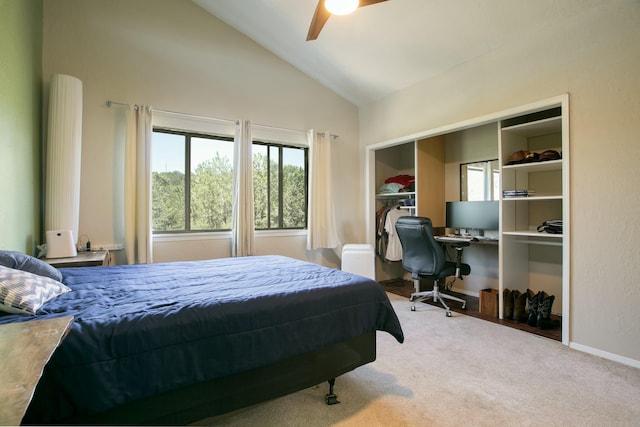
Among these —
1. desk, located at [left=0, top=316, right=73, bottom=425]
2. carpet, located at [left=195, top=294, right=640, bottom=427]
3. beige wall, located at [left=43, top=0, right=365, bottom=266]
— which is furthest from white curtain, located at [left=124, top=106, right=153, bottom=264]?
desk, located at [left=0, top=316, right=73, bottom=425]

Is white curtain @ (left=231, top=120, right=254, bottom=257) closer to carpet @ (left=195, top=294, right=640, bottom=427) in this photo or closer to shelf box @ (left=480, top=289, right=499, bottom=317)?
carpet @ (left=195, top=294, right=640, bottom=427)

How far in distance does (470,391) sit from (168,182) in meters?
3.54

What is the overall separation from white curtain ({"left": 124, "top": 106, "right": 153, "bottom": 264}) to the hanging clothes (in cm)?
311

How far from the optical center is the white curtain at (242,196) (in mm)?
3783

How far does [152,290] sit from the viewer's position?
1745mm

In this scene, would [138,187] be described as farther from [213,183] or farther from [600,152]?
[600,152]

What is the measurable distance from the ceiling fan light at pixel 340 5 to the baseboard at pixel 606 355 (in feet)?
10.2

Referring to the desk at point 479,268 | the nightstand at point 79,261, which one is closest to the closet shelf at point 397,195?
the desk at point 479,268

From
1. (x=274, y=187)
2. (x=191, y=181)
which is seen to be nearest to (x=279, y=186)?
(x=274, y=187)

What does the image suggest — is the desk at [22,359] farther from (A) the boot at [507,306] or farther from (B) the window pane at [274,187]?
(A) the boot at [507,306]

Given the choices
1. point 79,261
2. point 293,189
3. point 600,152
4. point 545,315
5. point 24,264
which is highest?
point 600,152

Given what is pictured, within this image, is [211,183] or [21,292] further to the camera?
[211,183]

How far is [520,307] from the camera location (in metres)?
3.15

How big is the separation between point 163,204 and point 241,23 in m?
2.43
